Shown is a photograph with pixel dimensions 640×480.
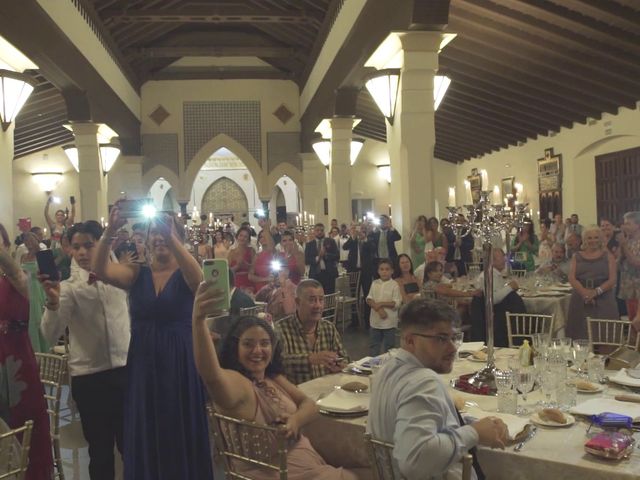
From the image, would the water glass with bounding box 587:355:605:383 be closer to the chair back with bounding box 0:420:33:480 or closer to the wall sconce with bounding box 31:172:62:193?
the chair back with bounding box 0:420:33:480

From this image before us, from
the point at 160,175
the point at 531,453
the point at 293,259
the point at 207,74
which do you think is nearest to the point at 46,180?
the point at 160,175

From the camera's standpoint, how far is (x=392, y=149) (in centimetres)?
675

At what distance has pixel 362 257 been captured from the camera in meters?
8.62

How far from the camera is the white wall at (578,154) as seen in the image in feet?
34.7

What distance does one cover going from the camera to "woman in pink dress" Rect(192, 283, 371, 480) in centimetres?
243

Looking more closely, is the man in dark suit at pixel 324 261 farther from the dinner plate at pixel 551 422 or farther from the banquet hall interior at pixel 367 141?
the dinner plate at pixel 551 422

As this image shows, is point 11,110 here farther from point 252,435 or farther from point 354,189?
point 354,189

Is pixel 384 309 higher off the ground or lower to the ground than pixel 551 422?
higher

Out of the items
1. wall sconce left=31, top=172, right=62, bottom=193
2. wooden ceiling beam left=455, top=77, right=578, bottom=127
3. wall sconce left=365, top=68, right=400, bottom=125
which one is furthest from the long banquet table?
wall sconce left=31, top=172, right=62, bottom=193

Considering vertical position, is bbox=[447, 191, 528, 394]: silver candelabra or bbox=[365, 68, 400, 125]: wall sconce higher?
bbox=[365, 68, 400, 125]: wall sconce

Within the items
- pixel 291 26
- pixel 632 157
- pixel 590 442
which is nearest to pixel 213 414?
pixel 590 442

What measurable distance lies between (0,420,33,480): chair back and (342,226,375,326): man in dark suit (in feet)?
18.8

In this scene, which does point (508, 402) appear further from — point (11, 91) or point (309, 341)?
point (11, 91)

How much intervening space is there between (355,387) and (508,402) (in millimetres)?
702
